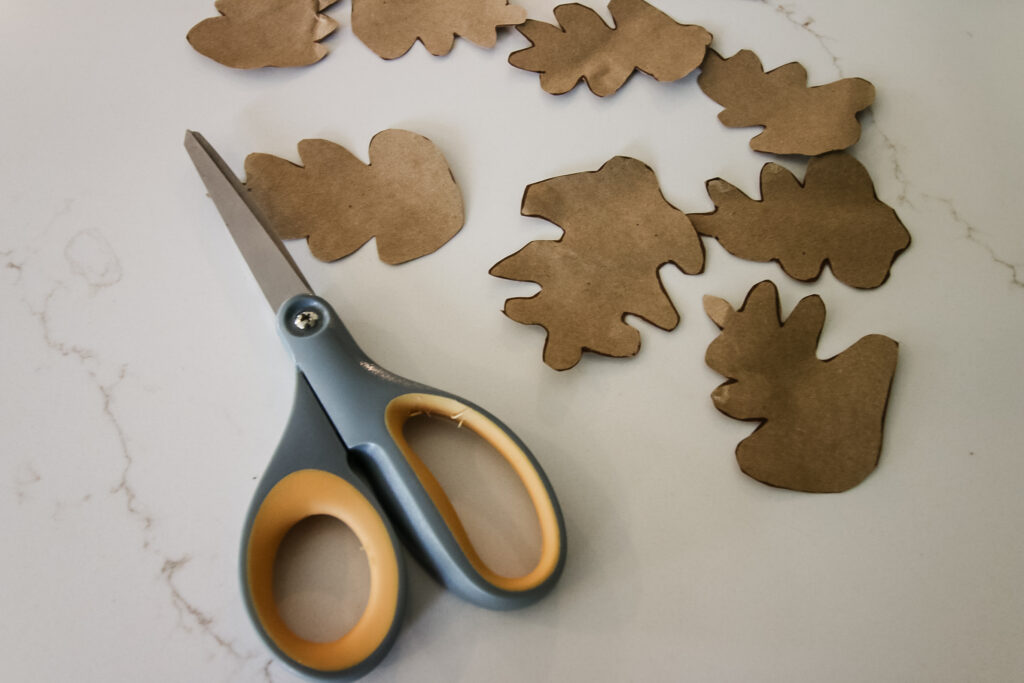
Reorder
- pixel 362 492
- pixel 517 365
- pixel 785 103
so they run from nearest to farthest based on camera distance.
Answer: pixel 362 492
pixel 517 365
pixel 785 103

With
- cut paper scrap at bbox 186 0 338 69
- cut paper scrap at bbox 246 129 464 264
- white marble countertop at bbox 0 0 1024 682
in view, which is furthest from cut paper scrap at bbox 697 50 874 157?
cut paper scrap at bbox 186 0 338 69

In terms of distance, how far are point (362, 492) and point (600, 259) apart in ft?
0.88

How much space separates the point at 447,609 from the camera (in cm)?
48

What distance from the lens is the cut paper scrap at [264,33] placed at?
70 cm

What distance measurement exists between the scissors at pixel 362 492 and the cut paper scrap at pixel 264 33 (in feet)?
0.89

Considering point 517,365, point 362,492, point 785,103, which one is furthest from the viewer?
point 785,103

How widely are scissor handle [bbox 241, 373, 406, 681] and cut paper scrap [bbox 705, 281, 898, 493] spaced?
0.85 ft

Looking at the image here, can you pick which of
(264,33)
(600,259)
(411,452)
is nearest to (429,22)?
(264,33)

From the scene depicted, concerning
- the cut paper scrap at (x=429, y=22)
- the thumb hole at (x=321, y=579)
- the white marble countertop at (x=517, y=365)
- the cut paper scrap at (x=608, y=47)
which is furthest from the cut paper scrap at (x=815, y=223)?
the thumb hole at (x=321, y=579)

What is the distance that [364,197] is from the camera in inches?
24.8

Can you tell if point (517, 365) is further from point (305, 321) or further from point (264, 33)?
point (264, 33)

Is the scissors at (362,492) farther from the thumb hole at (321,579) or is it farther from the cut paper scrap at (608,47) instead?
the cut paper scrap at (608,47)

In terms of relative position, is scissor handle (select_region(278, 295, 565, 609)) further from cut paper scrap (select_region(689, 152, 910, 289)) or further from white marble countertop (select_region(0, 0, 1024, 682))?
cut paper scrap (select_region(689, 152, 910, 289))

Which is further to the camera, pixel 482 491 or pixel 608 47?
pixel 608 47
